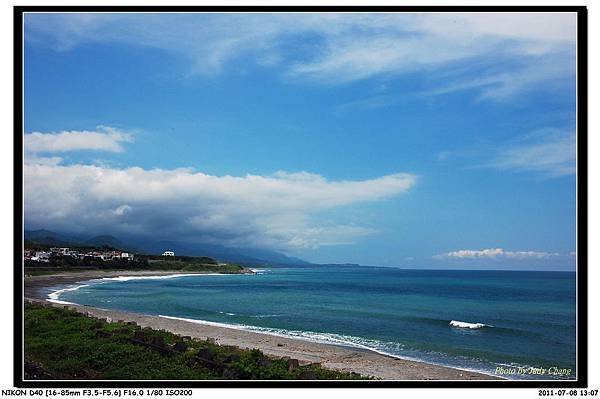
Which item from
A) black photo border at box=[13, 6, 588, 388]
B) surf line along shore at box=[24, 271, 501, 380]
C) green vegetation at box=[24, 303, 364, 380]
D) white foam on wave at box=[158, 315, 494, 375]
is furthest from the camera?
white foam on wave at box=[158, 315, 494, 375]

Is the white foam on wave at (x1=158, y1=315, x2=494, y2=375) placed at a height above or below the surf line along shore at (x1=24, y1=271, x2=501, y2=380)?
below

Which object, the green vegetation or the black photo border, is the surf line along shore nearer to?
the green vegetation

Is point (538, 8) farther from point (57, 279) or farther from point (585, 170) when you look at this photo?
point (57, 279)

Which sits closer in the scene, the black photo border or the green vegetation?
the black photo border

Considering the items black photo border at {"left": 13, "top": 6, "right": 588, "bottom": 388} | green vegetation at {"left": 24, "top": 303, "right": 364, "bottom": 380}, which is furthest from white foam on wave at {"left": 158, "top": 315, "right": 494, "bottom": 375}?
black photo border at {"left": 13, "top": 6, "right": 588, "bottom": 388}

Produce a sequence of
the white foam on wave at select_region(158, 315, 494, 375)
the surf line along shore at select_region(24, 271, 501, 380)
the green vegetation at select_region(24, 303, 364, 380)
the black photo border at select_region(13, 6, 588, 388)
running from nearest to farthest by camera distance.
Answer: the black photo border at select_region(13, 6, 588, 388)
the green vegetation at select_region(24, 303, 364, 380)
the surf line along shore at select_region(24, 271, 501, 380)
the white foam on wave at select_region(158, 315, 494, 375)

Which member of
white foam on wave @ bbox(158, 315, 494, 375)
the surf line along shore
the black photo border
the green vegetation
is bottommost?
white foam on wave @ bbox(158, 315, 494, 375)

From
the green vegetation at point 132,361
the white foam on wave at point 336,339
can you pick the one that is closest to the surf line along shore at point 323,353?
the white foam on wave at point 336,339

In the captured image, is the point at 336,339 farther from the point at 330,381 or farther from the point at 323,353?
the point at 330,381

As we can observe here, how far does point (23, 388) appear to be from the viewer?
22.0 feet

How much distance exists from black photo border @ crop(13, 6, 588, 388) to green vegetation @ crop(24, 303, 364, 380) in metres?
0.63

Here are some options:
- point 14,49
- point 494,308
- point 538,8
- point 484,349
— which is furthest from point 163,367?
point 494,308

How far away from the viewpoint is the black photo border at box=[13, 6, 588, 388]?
670 centimetres

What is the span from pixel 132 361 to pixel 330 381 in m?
3.90
